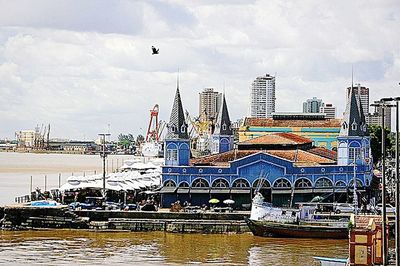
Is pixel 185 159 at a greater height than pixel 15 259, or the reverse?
pixel 185 159

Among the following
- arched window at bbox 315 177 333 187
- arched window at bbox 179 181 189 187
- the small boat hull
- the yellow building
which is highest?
the yellow building

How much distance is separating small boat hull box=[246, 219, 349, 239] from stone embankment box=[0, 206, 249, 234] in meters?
2.74

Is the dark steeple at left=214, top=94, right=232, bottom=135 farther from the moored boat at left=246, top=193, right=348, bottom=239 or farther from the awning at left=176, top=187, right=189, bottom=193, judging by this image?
the moored boat at left=246, top=193, right=348, bottom=239

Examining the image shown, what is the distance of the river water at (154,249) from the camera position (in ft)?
151

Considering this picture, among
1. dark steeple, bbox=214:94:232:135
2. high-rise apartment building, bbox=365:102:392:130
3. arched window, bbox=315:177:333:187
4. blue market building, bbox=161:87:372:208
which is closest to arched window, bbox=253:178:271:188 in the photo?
blue market building, bbox=161:87:372:208

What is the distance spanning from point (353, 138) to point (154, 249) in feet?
72.8

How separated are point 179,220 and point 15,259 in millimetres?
15865

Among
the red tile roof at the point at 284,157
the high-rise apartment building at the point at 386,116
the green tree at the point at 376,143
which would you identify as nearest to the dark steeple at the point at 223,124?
the red tile roof at the point at 284,157

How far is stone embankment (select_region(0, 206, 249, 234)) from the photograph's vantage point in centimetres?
5897

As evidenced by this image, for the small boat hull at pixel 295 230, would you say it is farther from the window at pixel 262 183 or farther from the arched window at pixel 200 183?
the arched window at pixel 200 183

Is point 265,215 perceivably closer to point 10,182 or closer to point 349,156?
point 349,156

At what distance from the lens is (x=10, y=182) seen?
403ft

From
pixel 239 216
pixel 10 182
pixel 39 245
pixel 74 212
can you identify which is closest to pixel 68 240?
pixel 39 245

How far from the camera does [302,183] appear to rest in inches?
2539
